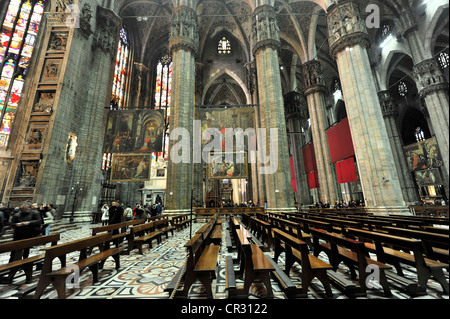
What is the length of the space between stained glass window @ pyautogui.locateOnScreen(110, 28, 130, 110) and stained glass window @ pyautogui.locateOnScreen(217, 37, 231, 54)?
1020 cm

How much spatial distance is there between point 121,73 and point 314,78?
18103mm

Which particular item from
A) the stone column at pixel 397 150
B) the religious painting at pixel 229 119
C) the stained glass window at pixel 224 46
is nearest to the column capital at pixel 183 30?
the religious painting at pixel 229 119

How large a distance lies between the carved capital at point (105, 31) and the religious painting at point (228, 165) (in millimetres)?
9554

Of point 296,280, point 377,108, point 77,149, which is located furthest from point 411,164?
point 77,149

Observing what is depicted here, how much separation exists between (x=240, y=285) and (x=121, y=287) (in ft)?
4.77

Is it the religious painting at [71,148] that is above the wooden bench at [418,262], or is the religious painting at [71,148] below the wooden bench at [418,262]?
above

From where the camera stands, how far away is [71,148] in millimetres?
9625

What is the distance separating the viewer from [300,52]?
18562 mm

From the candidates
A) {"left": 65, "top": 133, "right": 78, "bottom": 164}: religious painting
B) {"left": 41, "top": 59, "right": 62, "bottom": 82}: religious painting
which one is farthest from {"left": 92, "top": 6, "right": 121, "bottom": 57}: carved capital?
{"left": 65, "top": 133, "right": 78, "bottom": 164}: religious painting

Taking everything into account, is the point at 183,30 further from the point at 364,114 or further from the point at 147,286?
the point at 147,286

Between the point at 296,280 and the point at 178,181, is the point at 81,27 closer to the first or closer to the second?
the point at 178,181

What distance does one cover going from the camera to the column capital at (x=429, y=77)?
11516 mm

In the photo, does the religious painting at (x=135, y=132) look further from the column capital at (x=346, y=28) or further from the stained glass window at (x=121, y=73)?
the column capital at (x=346, y=28)

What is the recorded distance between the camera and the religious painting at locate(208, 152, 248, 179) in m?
13.2
